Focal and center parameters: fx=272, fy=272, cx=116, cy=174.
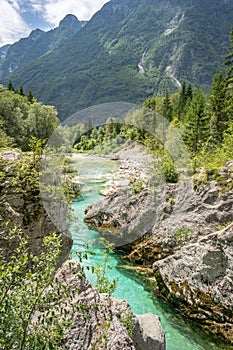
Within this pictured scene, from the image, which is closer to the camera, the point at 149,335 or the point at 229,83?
the point at 149,335

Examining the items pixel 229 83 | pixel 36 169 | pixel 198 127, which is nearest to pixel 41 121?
pixel 198 127

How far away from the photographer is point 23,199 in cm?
617

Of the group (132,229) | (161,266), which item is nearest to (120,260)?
(132,229)

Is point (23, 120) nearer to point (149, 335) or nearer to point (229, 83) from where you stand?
point (229, 83)

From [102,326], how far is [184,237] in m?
6.45

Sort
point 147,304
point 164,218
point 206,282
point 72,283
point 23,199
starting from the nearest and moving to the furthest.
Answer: point 72,283 → point 23,199 → point 206,282 → point 147,304 → point 164,218

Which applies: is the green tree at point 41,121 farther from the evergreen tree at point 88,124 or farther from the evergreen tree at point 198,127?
the evergreen tree at point 88,124

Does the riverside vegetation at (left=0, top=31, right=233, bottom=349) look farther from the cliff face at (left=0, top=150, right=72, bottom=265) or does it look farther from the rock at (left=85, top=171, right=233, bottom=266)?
the rock at (left=85, top=171, right=233, bottom=266)

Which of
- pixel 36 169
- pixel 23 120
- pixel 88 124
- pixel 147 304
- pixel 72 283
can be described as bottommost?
pixel 147 304

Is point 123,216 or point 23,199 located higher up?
point 23,199

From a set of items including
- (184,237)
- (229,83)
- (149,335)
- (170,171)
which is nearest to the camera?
(149,335)

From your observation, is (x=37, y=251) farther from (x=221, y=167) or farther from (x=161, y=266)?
(x=221, y=167)

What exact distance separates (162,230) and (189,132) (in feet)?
74.3

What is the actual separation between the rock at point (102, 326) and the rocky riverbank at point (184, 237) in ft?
8.47
